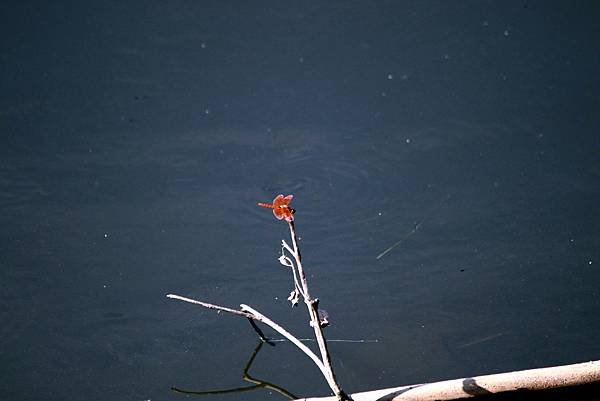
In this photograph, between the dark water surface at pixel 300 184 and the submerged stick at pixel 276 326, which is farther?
the dark water surface at pixel 300 184

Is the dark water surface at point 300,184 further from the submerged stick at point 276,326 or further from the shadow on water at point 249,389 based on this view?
the submerged stick at point 276,326

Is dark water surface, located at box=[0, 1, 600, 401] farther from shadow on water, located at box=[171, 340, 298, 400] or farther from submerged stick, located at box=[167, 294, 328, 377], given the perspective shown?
submerged stick, located at box=[167, 294, 328, 377]

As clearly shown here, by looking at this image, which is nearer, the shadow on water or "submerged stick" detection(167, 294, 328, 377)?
"submerged stick" detection(167, 294, 328, 377)

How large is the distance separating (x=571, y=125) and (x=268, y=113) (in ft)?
4.20

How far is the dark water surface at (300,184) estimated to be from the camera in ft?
6.89

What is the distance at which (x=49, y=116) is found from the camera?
2.94m

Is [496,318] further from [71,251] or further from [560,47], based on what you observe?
[560,47]

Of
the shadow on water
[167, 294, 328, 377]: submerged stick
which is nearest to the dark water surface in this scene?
the shadow on water

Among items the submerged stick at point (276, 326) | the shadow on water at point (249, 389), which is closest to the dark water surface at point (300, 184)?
the shadow on water at point (249, 389)

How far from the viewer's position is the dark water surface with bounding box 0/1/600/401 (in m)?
2.10

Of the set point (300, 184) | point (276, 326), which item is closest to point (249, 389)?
point (276, 326)

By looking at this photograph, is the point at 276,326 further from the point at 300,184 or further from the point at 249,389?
the point at 300,184

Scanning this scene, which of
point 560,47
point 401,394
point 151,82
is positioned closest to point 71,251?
point 151,82

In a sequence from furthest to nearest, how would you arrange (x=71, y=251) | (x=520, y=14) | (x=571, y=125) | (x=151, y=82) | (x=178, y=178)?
(x=520, y=14)
(x=151, y=82)
(x=571, y=125)
(x=178, y=178)
(x=71, y=251)
